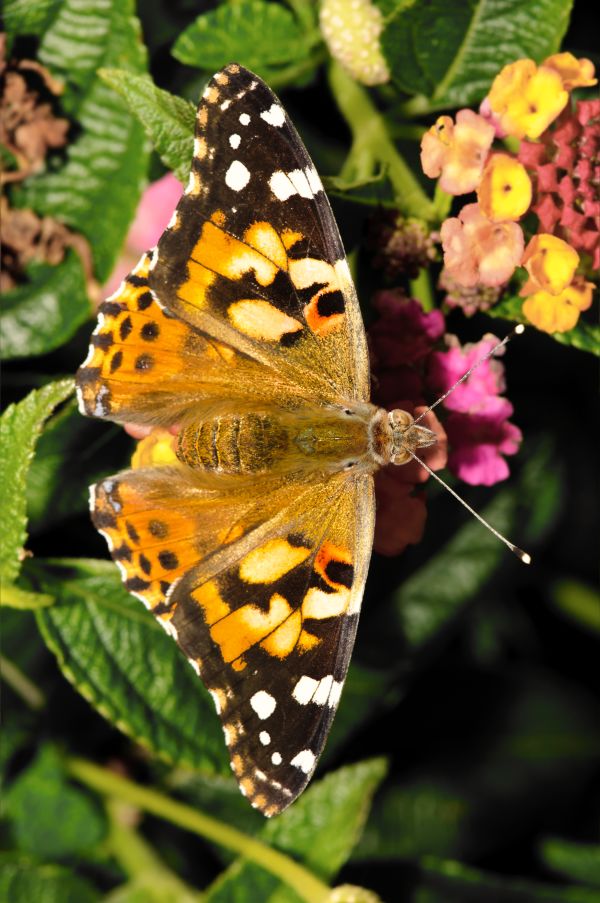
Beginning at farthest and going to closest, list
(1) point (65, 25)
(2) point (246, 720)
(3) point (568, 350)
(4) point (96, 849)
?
(3) point (568, 350) → (4) point (96, 849) → (1) point (65, 25) → (2) point (246, 720)

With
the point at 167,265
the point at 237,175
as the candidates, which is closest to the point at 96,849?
the point at 167,265

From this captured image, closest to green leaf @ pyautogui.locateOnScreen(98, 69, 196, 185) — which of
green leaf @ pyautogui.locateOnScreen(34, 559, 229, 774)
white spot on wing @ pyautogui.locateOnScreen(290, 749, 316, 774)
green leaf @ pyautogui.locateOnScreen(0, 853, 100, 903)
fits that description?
green leaf @ pyautogui.locateOnScreen(34, 559, 229, 774)

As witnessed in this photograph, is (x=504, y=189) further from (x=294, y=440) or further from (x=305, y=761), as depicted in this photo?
(x=305, y=761)

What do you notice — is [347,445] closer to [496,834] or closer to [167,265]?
[167,265]

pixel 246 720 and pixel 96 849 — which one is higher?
pixel 246 720

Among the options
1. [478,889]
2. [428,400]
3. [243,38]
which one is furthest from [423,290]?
[478,889]

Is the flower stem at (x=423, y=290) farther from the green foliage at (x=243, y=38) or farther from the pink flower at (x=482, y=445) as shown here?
the green foliage at (x=243, y=38)

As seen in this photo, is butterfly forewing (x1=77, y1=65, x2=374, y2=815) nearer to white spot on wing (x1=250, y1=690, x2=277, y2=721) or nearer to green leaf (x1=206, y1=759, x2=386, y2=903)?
white spot on wing (x1=250, y1=690, x2=277, y2=721)
